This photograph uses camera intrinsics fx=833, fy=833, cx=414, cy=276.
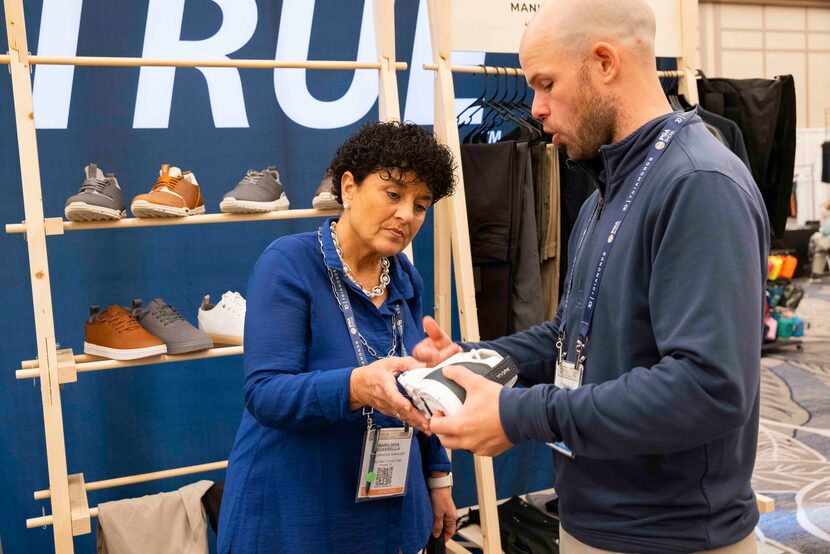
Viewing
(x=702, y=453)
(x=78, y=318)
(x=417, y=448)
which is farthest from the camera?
(x=78, y=318)

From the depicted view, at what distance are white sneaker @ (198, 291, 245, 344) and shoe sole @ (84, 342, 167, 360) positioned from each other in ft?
0.65

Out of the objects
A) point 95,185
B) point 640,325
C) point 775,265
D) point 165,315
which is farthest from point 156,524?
point 775,265

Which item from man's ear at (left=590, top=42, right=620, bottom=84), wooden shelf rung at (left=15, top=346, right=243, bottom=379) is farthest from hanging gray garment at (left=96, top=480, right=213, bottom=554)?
man's ear at (left=590, top=42, right=620, bottom=84)

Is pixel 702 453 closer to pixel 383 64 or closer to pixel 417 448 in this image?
pixel 417 448

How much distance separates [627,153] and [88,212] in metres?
1.76

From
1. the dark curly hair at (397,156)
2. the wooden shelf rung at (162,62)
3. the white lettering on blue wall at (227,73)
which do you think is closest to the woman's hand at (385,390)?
the dark curly hair at (397,156)

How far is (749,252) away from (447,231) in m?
2.09

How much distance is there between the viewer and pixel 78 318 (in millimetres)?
3148

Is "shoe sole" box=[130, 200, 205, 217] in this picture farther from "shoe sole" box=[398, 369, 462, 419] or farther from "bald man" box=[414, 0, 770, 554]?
"bald man" box=[414, 0, 770, 554]

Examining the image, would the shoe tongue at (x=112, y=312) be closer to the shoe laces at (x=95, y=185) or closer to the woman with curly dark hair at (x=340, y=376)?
the shoe laces at (x=95, y=185)

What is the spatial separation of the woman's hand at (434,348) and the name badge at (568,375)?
228 mm

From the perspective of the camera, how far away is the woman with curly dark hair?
1.60 meters

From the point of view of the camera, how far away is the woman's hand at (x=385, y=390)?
146 cm

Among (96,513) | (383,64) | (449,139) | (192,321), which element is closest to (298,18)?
(383,64)
